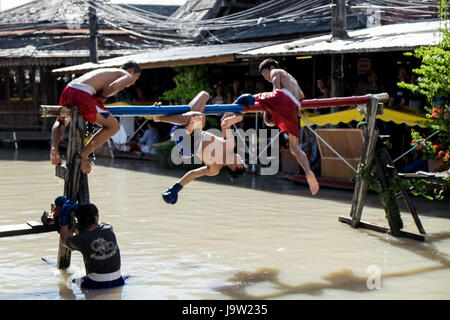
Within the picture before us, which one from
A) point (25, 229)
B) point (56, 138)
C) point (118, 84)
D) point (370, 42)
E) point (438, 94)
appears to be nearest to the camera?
point (25, 229)

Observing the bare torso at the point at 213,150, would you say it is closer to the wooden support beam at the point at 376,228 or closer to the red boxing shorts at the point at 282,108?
the red boxing shorts at the point at 282,108

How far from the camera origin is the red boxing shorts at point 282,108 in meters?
8.38

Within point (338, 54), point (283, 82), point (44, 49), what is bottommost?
point (283, 82)

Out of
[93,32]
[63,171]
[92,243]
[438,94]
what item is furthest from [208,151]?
[93,32]

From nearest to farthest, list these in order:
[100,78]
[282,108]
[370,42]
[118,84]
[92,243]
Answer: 1. [92,243]
2. [118,84]
3. [100,78]
4. [282,108]
5. [370,42]

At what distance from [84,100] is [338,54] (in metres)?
9.89

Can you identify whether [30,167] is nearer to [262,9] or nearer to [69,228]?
[262,9]

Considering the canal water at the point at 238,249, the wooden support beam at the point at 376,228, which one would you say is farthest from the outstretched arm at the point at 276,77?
the wooden support beam at the point at 376,228

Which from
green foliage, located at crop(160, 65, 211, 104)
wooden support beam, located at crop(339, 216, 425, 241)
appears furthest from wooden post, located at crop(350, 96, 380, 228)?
green foliage, located at crop(160, 65, 211, 104)

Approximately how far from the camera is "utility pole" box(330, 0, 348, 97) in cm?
1625

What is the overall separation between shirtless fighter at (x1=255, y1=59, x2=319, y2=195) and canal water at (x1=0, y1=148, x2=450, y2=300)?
1.34 metres

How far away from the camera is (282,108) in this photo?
838 centimetres

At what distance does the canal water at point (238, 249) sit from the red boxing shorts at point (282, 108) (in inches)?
72.7

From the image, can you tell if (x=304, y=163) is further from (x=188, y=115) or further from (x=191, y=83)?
(x=191, y=83)
